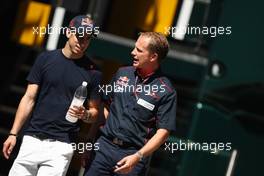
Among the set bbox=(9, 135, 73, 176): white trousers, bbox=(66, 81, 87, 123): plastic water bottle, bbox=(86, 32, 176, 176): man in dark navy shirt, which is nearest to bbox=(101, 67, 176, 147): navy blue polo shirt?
bbox=(86, 32, 176, 176): man in dark navy shirt

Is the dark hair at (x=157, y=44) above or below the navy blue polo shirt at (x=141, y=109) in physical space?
above

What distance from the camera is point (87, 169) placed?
16.4 ft

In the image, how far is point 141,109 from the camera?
493 centimetres

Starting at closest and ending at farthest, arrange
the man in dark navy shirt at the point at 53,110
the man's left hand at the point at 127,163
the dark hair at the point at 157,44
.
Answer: the man's left hand at the point at 127,163
the dark hair at the point at 157,44
the man in dark navy shirt at the point at 53,110

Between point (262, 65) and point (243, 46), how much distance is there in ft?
0.71

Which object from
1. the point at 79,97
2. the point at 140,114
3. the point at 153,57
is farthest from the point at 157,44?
the point at 79,97

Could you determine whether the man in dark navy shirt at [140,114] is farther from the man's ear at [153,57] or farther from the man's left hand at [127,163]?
the man's left hand at [127,163]

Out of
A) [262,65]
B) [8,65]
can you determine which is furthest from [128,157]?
[8,65]

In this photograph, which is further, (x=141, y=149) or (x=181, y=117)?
(x=181, y=117)

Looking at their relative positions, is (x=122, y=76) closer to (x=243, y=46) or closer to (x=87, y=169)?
(x=87, y=169)

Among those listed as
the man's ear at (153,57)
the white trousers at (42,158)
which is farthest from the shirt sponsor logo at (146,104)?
the white trousers at (42,158)

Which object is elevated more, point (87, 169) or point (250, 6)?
point (250, 6)

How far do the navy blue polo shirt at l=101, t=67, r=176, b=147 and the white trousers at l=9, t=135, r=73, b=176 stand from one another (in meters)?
0.32

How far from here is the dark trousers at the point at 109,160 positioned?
4.91 m
